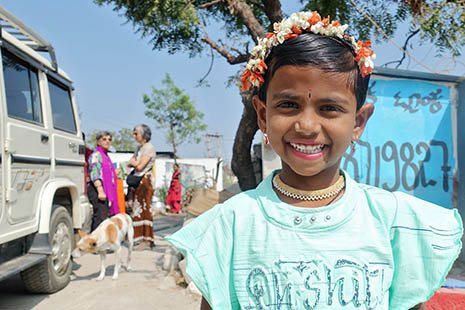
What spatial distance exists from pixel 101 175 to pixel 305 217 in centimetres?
468

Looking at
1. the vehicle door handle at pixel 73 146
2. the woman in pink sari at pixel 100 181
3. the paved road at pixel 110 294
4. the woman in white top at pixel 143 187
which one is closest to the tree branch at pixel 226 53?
the woman in white top at pixel 143 187

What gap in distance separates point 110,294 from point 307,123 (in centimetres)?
352

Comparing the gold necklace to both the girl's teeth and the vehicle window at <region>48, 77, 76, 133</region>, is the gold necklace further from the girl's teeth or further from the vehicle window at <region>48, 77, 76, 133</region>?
the vehicle window at <region>48, 77, 76, 133</region>

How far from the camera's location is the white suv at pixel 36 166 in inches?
120

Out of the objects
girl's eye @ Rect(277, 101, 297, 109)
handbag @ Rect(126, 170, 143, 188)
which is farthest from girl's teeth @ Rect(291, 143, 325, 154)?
handbag @ Rect(126, 170, 143, 188)

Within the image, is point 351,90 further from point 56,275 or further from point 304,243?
point 56,275

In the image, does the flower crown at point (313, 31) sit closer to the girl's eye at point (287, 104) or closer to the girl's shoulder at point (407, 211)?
the girl's eye at point (287, 104)

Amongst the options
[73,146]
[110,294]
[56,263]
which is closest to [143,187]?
[73,146]

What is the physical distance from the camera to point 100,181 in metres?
5.21

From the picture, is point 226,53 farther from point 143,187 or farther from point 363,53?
point 363,53

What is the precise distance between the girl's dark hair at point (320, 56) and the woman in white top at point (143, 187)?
470 cm

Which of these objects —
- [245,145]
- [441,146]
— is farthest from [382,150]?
[245,145]

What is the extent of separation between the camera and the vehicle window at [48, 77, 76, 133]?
4.14m

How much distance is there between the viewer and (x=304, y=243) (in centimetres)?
100
